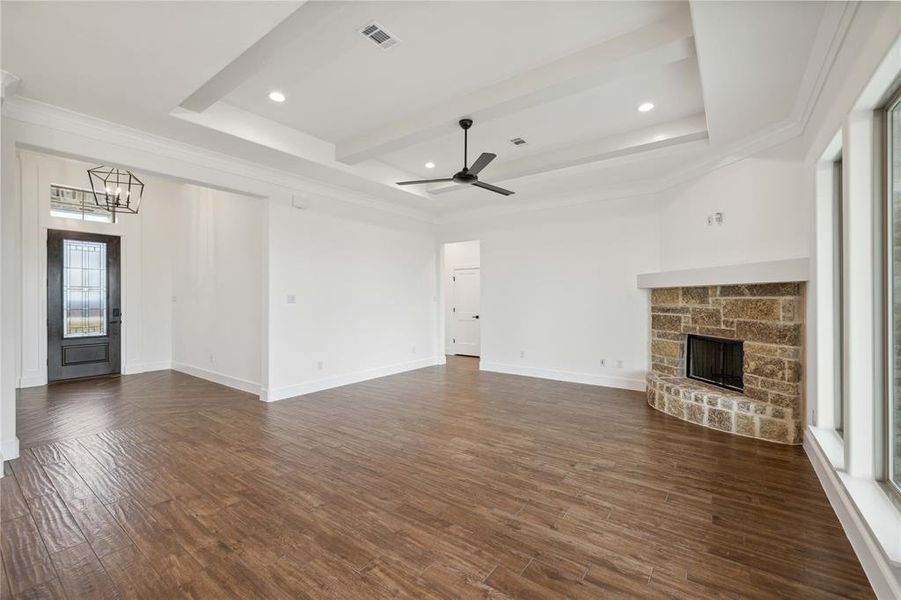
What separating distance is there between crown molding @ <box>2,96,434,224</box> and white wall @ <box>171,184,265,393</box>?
0.46 metres

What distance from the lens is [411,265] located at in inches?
287

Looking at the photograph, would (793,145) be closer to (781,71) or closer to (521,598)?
(781,71)

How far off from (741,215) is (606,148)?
1.56 m

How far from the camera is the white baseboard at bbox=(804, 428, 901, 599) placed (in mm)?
1672

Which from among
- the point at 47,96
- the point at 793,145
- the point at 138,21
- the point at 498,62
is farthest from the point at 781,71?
the point at 47,96

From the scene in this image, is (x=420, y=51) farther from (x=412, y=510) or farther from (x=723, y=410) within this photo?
(x=723, y=410)

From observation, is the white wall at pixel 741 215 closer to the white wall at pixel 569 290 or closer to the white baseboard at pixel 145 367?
the white wall at pixel 569 290

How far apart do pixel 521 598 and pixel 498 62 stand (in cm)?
345

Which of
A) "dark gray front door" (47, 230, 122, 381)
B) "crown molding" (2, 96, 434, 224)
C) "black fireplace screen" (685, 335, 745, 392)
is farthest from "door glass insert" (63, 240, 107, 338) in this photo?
"black fireplace screen" (685, 335, 745, 392)

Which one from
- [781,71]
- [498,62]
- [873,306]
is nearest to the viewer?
[873,306]

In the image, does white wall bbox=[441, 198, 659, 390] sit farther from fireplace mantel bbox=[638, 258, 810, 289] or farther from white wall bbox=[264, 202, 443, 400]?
white wall bbox=[264, 202, 443, 400]

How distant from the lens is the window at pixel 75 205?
607 cm

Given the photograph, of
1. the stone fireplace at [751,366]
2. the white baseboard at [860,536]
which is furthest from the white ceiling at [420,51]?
the white baseboard at [860,536]

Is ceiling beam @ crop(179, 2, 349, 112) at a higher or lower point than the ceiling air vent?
lower
